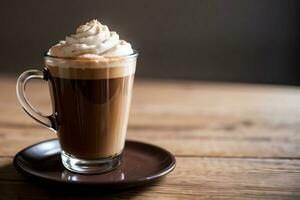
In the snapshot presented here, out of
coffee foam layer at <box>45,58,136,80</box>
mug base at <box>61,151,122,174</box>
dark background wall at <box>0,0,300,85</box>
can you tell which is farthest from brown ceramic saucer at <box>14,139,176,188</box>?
dark background wall at <box>0,0,300,85</box>

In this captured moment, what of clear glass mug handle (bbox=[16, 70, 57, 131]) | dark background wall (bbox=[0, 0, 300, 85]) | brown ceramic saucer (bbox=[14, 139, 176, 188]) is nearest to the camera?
brown ceramic saucer (bbox=[14, 139, 176, 188])

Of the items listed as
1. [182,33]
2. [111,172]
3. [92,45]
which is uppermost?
[92,45]

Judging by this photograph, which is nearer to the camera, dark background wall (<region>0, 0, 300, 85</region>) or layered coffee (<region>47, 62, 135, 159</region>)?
layered coffee (<region>47, 62, 135, 159</region>)

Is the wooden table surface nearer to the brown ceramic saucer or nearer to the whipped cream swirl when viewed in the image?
the brown ceramic saucer

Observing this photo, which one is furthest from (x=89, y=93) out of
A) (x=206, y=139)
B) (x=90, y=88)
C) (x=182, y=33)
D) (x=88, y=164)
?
(x=182, y=33)

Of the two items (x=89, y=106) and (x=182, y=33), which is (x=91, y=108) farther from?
(x=182, y=33)

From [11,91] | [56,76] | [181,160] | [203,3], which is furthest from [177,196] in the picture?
[203,3]
